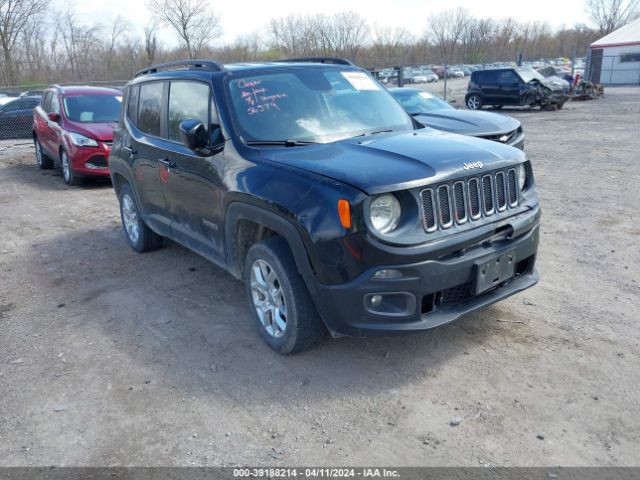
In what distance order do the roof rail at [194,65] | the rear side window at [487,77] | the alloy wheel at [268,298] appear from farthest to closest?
the rear side window at [487,77], the roof rail at [194,65], the alloy wheel at [268,298]

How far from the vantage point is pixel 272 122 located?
4137mm

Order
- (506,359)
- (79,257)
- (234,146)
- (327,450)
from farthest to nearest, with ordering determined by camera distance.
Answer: (79,257) → (234,146) → (506,359) → (327,450)

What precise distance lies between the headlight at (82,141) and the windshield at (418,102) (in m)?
5.65

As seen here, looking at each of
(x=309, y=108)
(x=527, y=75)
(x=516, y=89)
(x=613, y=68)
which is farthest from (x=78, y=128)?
(x=613, y=68)

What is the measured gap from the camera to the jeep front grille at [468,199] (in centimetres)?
330

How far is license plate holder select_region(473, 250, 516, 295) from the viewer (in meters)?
3.42

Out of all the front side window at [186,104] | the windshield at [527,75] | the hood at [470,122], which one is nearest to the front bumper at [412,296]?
the front side window at [186,104]

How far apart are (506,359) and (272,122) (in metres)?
2.34

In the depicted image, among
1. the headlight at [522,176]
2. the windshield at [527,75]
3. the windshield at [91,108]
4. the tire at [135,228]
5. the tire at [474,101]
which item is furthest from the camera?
the tire at [474,101]

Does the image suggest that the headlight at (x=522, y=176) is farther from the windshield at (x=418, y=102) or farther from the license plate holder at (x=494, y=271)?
the windshield at (x=418, y=102)

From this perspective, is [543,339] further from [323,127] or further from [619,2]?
[619,2]

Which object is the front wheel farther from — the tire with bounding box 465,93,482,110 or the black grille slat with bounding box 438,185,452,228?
the black grille slat with bounding box 438,185,452,228

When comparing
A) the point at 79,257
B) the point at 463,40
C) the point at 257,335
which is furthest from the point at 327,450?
the point at 463,40

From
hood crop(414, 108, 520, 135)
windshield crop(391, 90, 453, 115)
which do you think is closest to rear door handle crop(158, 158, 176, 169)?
hood crop(414, 108, 520, 135)
